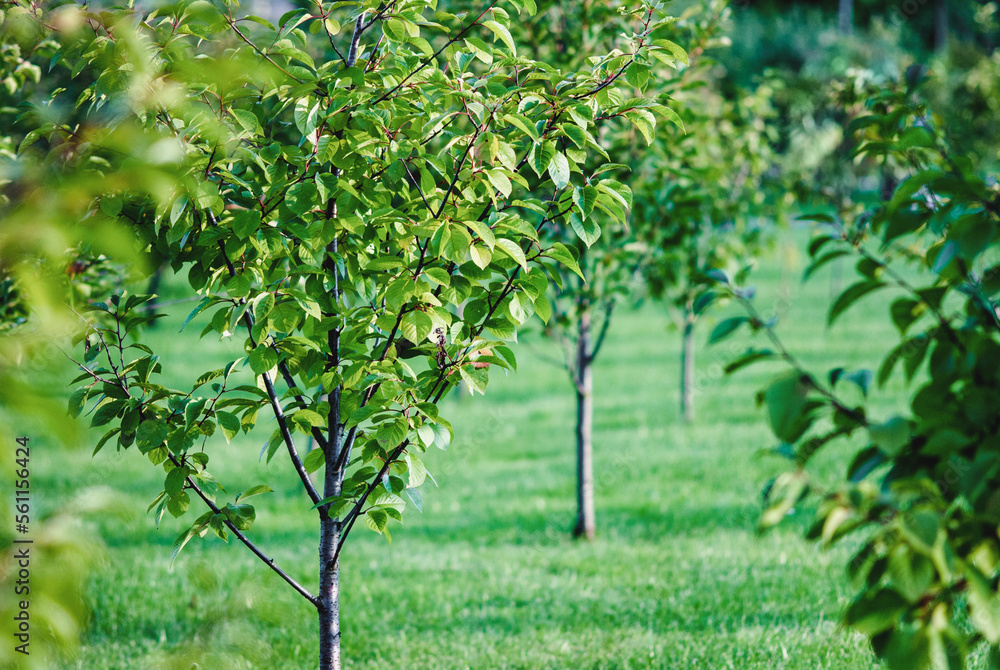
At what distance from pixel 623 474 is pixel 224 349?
9.65m

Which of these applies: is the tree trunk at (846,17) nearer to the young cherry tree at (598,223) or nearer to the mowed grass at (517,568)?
the mowed grass at (517,568)

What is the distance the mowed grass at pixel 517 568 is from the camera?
3.71 meters

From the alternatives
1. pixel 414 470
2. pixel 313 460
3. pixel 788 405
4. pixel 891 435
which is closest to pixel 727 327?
pixel 788 405

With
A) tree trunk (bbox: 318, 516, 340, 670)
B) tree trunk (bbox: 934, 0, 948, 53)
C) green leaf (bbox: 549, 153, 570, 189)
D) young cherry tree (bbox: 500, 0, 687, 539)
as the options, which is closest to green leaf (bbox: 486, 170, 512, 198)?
green leaf (bbox: 549, 153, 570, 189)

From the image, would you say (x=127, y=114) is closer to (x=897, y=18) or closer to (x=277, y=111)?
(x=277, y=111)

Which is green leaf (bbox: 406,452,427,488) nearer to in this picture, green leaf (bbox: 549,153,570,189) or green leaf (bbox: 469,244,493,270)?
green leaf (bbox: 469,244,493,270)

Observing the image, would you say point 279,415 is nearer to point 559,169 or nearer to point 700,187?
point 559,169

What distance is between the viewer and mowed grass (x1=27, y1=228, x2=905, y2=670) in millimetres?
3711

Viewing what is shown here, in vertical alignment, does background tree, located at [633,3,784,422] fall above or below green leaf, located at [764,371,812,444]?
above

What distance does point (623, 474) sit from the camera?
24.5ft

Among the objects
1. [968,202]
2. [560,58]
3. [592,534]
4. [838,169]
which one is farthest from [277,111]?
[838,169]

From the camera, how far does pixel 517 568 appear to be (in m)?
5.12

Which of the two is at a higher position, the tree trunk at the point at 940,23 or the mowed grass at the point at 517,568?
the tree trunk at the point at 940,23
